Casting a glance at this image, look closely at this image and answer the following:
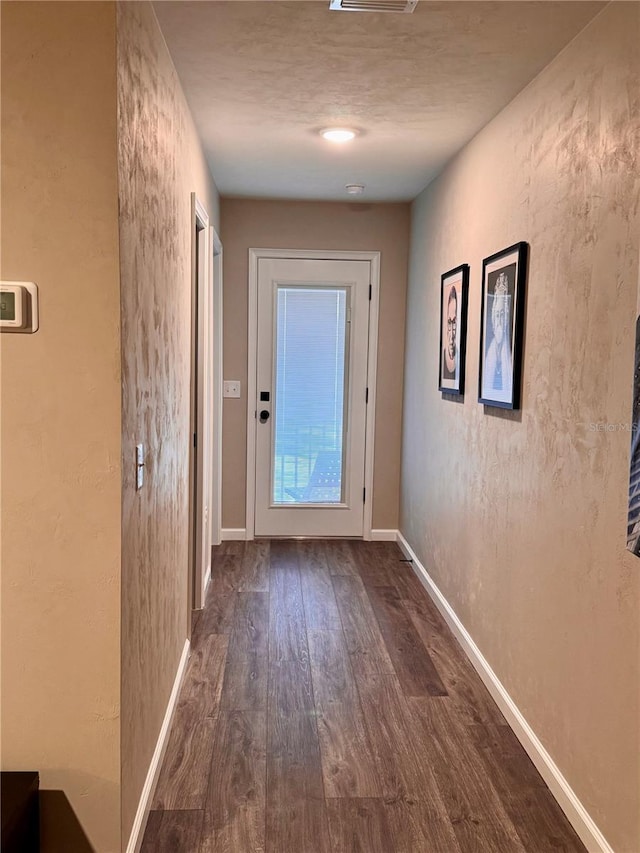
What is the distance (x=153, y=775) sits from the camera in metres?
2.03

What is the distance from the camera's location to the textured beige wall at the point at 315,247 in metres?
4.56

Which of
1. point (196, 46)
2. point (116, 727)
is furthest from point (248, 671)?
point (196, 46)

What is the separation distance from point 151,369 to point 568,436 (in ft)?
4.21

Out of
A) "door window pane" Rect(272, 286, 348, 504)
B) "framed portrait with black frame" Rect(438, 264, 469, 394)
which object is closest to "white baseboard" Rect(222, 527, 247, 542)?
"door window pane" Rect(272, 286, 348, 504)

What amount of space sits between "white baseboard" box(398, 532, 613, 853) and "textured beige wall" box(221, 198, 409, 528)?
159cm

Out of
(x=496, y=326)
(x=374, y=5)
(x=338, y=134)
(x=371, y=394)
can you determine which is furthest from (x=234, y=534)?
(x=374, y=5)

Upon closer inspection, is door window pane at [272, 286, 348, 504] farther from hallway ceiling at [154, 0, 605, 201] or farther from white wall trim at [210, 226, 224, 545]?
hallway ceiling at [154, 0, 605, 201]

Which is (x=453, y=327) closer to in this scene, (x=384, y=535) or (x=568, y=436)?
(x=568, y=436)

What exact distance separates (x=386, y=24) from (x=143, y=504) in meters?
1.58

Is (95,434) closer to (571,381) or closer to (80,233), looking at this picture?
(80,233)

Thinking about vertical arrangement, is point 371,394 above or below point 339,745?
above

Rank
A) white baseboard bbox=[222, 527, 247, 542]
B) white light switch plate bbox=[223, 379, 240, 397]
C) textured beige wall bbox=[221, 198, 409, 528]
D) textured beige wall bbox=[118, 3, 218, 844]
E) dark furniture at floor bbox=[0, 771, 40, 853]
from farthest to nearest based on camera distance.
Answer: white baseboard bbox=[222, 527, 247, 542], white light switch plate bbox=[223, 379, 240, 397], textured beige wall bbox=[221, 198, 409, 528], textured beige wall bbox=[118, 3, 218, 844], dark furniture at floor bbox=[0, 771, 40, 853]

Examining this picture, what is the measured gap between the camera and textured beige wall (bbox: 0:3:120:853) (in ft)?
4.85

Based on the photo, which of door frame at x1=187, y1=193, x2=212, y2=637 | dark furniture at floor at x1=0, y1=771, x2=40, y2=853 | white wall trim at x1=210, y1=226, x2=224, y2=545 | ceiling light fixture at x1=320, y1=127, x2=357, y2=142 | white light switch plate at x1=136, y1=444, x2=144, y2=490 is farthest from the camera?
white wall trim at x1=210, y1=226, x2=224, y2=545
